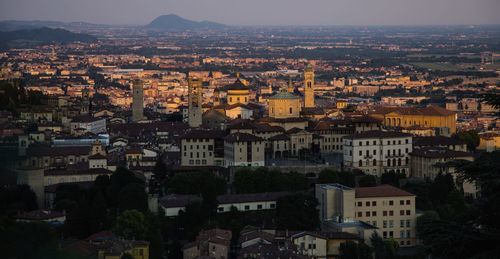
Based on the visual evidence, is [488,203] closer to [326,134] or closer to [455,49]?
[326,134]

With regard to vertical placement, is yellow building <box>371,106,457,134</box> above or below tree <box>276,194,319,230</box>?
below

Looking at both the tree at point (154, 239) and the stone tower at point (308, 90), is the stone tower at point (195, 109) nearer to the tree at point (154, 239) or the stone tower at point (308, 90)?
the stone tower at point (308, 90)

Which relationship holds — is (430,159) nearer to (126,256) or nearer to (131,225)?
(131,225)

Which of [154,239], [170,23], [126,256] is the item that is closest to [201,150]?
[154,239]

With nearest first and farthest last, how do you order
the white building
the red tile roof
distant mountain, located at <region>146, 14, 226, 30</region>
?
the red tile roof
the white building
distant mountain, located at <region>146, 14, 226, 30</region>

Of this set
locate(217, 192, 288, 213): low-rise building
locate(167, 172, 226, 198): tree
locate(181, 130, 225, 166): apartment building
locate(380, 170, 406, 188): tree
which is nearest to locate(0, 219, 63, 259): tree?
locate(217, 192, 288, 213): low-rise building

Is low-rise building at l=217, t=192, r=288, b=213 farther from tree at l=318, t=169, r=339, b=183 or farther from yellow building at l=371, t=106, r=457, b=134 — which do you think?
yellow building at l=371, t=106, r=457, b=134

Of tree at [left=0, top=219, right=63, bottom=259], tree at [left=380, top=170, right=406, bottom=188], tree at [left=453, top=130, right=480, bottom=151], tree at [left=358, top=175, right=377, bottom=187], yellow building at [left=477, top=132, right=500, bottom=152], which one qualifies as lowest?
yellow building at [left=477, top=132, right=500, bottom=152]
